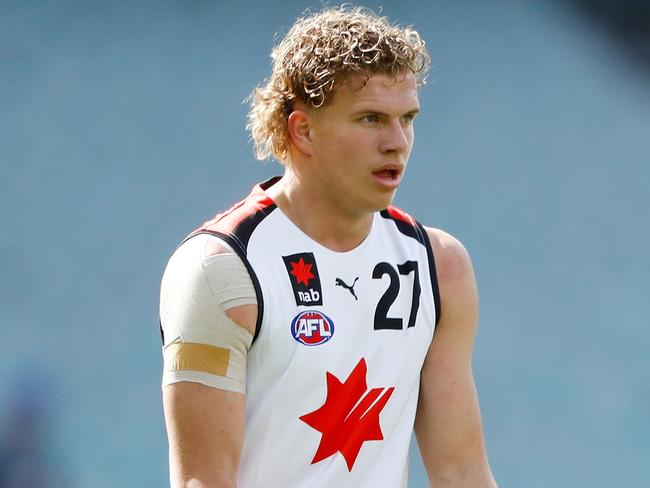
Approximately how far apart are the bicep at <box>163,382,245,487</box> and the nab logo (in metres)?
0.28

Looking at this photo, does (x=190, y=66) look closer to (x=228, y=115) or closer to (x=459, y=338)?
(x=228, y=115)

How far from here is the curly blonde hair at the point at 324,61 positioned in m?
2.79

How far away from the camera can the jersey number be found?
114 inches

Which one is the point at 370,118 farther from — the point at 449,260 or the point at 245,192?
the point at 245,192

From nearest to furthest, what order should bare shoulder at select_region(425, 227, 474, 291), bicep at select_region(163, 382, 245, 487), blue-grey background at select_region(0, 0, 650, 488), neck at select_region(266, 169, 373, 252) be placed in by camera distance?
bicep at select_region(163, 382, 245, 487), neck at select_region(266, 169, 373, 252), bare shoulder at select_region(425, 227, 474, 291), blue-grey background at select_region(0, 0, 650, 488)

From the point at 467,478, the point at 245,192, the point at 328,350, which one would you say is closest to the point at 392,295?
the point at 328,350

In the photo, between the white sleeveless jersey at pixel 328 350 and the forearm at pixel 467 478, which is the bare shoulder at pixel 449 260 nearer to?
the white sleeveless jersey at pixel 328 350

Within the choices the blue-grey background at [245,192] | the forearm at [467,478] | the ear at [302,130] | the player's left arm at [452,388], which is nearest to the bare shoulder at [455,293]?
the player's left arm at [452,388]

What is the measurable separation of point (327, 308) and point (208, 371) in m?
0.33

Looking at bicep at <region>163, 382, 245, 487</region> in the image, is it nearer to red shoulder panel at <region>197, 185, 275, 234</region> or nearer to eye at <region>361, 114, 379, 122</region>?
red shoulder panel at <region>197, 185, 275, 234</region>

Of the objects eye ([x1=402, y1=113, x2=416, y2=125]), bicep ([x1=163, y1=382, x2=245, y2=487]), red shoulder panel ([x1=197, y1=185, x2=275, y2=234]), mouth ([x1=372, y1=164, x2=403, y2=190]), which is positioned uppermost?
eye ([x1=402, y1=113, x2=416, y2=125])

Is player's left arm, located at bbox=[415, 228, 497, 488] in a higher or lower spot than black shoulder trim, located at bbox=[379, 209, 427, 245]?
lower

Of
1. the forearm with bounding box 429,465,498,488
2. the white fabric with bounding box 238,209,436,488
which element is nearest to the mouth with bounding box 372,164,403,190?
the white fabric with bounding box 238,209,436,488

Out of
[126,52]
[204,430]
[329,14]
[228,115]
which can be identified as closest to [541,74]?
[228,115]
